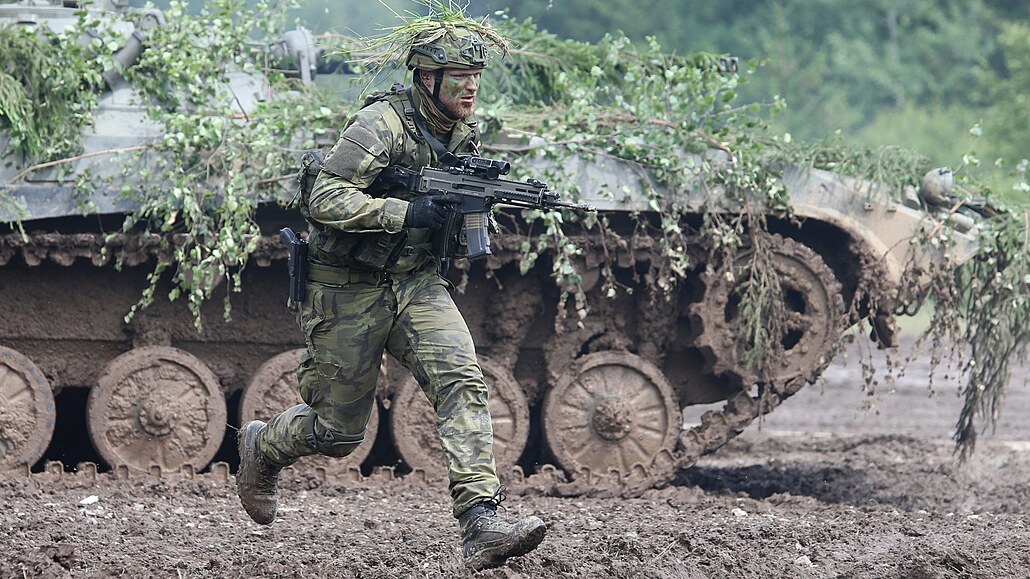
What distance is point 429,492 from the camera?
27.1 ft

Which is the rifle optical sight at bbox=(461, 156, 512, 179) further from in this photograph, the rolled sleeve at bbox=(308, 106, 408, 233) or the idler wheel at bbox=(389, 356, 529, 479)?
the idler wheel at bbox=(389, 356, 529, 479)

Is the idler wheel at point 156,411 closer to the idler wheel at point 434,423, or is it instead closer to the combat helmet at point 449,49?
the idler wheel at point 434,423

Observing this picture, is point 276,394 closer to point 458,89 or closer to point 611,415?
point 611,415

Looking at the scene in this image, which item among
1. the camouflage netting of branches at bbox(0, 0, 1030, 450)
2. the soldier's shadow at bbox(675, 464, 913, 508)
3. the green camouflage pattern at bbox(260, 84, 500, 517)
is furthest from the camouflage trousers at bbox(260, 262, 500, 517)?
the soldier's shadow at bbox(675, 464, 913, 508)

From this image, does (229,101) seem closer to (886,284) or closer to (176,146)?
(176,146)

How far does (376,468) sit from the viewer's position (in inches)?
338

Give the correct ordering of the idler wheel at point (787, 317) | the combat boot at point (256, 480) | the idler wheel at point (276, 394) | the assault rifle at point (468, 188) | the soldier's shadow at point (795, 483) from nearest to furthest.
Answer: the assault rifle at point (468, 188) → the combat boot at point (256, 480) → the idler wheel at point (276, 394) → the idler wheel at point (787, 317) → the soldier's shadow at point (795, 483)

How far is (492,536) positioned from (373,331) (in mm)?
956

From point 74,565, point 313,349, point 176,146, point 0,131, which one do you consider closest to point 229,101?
point 176,146

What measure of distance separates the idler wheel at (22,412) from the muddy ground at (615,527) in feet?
0.72

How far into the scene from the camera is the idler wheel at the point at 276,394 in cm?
849

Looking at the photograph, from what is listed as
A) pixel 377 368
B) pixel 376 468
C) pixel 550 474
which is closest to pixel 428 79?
pixel 377 368

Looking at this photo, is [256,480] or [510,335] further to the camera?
[510,335]

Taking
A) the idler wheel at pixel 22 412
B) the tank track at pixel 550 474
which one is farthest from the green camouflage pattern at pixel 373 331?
the idler wheel at pixel 22 412
